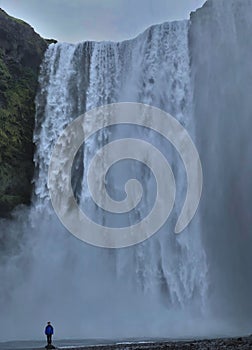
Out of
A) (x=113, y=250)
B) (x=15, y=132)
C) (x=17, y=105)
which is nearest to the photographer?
(x=113, y=250)

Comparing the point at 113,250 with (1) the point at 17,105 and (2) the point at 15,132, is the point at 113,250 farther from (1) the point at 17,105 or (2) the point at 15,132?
(1) the point at 17,105

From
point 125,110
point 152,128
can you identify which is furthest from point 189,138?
point 125,110

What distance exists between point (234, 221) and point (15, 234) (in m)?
12.2

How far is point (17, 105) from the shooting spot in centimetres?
3481

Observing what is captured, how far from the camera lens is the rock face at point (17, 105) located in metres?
33.4

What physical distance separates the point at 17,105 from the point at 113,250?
424 inches

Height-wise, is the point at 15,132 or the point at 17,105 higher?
the point at 17,105

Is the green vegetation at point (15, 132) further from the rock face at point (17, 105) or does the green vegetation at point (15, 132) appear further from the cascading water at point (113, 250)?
the cascading water at point (113, 250)

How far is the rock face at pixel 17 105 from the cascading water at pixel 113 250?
2.23 feet

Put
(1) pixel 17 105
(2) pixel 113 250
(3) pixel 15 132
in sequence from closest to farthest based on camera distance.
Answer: (2) pixel 113 250 < (3) pixel 15 132 < (1) pixel 17 105

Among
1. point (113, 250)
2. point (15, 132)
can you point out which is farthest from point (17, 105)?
point (113, 250)

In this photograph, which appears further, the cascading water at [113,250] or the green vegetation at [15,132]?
the green vegetation at [15,132]

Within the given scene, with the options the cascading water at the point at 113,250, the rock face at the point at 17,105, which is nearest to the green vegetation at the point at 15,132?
the rock face at the point at 17,105

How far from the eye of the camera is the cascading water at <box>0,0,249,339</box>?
28391 millimetres
